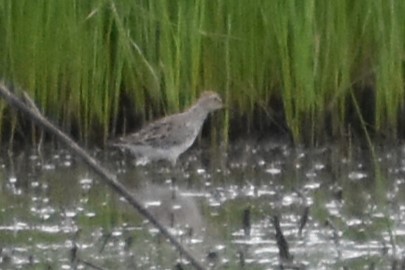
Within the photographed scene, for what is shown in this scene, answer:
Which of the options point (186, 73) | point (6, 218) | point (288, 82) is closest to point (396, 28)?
point (288, 82)

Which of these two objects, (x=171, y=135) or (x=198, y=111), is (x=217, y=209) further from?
(x=171, y=135)

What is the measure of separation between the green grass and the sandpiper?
0.11 meters

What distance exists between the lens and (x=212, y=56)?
6.00 metres

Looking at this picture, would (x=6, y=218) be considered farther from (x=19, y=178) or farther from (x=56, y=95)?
(x=56, y=95)

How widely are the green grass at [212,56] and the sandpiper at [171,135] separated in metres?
0.11

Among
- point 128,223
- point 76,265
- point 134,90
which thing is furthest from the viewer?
point 134,90

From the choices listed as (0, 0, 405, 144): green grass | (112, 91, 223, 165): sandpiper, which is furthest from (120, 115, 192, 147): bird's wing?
(0, 0, 405, 144): green grass

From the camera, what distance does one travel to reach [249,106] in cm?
611

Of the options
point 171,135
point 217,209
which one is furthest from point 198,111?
point 217,209

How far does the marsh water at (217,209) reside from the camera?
4203mm

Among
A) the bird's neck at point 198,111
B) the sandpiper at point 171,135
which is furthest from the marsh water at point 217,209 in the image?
the bird's neck at point 198,111

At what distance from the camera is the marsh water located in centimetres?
420

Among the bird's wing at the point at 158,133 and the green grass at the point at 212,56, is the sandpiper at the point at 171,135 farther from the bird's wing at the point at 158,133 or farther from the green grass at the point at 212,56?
the green grass at the point at 212,56

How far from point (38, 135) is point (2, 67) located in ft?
1.40
